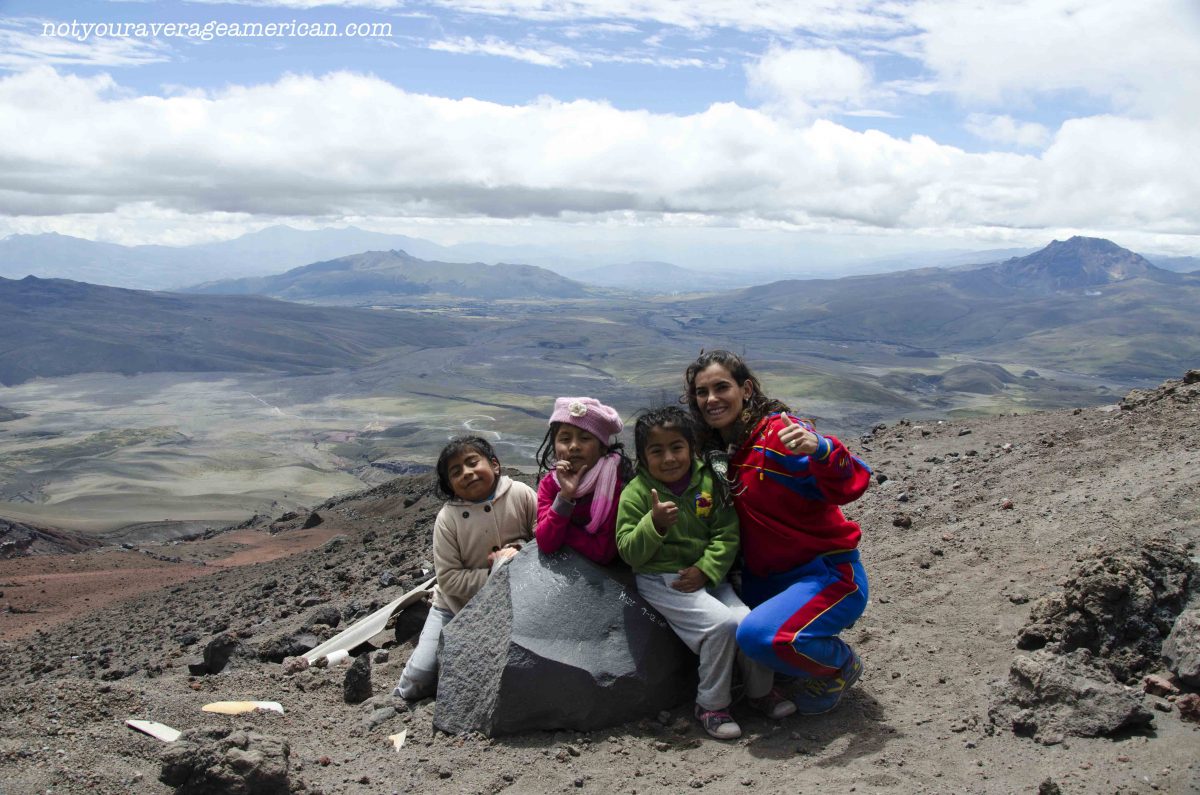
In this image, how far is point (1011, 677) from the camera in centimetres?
493

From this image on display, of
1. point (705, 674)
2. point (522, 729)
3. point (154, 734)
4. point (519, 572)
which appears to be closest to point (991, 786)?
point (705, 674)

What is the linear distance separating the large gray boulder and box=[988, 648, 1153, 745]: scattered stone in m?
1.91

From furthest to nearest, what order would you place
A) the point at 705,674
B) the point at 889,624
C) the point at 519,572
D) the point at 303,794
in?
the point at 889,624 < the point at 519,572 < the point at 705,674 < the point at 303,794

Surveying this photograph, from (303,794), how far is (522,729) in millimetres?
1315

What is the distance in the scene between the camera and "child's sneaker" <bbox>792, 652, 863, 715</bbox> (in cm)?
522

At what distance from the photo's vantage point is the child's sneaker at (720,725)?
5.00 m

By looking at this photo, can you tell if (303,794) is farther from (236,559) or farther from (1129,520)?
(236,559)

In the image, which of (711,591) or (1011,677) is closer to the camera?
(1011,677)

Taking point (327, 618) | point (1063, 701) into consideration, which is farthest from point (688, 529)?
point (327, 618)

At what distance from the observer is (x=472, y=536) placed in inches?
251

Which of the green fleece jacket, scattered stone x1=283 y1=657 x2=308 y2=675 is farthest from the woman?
scattered stone x1=283 y1=657 x2=308 y2=675

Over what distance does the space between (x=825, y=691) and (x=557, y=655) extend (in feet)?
5.43

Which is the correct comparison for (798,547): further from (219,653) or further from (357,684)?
(219,653)

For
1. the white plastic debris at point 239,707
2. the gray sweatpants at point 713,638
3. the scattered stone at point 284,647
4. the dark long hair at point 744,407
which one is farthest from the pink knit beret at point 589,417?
the scattered stone at point 284,647
